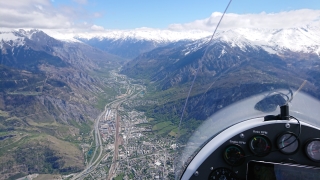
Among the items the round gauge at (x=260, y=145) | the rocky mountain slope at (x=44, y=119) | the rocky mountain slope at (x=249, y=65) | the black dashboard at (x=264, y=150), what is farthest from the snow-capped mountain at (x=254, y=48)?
the rocky mountain slope at (x=44, y=119)

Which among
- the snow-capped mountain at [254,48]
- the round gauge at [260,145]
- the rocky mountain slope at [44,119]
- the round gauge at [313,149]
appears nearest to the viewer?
the round gauge at [313,149]

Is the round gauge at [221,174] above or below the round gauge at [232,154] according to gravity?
below

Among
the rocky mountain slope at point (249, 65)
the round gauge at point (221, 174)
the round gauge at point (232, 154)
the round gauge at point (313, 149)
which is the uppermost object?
the rocky mountain slope at point (249, 65)

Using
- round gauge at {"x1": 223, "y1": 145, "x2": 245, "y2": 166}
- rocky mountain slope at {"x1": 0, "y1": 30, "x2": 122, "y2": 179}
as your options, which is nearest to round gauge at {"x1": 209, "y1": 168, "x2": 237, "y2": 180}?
round gauge at {"x1": 223, "y1": 145, "x2": 245, "y2": 166}

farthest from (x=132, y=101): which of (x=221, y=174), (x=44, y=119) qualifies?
(x=221, y=174)

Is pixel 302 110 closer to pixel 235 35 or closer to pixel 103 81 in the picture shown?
pixel 235 35

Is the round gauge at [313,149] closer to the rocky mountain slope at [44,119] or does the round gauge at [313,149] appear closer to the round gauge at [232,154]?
the round gauge at [232,154]

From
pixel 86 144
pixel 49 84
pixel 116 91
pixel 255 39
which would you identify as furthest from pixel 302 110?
pixel 49 84
